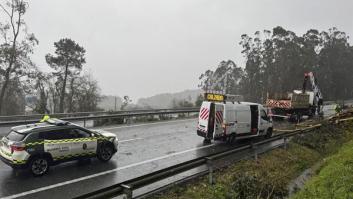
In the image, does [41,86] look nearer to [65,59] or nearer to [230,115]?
[65,59]

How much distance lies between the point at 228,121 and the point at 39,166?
9.17m

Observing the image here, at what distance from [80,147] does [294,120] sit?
70.7ft

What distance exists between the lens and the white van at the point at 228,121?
16.7 m

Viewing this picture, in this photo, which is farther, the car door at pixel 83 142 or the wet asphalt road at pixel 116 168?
the car door at pixel 83 142

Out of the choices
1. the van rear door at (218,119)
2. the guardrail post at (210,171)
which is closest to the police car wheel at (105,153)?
the guardrail post at (210,171)

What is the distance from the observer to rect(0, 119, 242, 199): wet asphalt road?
970 centimetres

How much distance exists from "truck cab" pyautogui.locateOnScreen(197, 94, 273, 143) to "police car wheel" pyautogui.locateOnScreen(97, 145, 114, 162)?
18.1 feet

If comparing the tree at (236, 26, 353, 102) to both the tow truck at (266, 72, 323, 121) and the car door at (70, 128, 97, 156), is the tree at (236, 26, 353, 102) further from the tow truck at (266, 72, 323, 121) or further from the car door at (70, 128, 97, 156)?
the car door at (70, 128, 97, 156)

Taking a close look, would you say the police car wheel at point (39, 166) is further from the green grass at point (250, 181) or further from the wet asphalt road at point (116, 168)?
the green grass at point (250, 181)

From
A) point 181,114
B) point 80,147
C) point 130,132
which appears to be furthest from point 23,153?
point 181,114

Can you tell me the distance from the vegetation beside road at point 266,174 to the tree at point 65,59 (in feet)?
119

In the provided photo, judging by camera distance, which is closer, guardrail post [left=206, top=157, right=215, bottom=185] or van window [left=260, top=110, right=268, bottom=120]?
guardrail post [left=206, top=157, right=215, bottom=185]

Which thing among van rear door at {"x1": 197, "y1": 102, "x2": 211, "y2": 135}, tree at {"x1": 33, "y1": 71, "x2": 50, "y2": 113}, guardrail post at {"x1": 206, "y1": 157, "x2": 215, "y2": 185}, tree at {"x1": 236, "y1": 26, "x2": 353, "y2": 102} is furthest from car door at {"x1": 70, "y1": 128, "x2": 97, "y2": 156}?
tree at {"x1": 236, "y1": 26, "x2": 353, "y2": 102}

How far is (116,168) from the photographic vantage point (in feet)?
39.8
